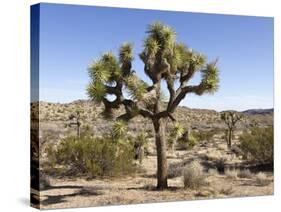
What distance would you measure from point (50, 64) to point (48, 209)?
9.26ft

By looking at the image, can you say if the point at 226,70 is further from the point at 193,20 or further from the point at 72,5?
the point at 72,5

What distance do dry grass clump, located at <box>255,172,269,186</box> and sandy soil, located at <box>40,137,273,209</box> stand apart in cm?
7

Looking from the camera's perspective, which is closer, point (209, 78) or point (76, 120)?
point (76, 120)

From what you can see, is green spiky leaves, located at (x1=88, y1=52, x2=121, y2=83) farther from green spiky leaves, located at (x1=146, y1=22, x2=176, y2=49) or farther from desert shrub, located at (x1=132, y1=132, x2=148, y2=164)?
desert shrub, located at (x1=132, y1=132, x2=148, y2=164)

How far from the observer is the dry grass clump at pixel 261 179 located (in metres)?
18.8

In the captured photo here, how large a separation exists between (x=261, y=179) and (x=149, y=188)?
9.77 feet

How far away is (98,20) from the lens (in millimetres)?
16875

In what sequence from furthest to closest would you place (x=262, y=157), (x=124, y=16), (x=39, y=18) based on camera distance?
(x=262, y=157)
(x=124, y=16)
(x=39, y=18)

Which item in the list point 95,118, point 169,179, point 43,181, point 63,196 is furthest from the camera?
point 169,179

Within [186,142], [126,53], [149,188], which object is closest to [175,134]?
[186,142]

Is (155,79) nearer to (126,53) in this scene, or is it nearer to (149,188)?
(126,53)

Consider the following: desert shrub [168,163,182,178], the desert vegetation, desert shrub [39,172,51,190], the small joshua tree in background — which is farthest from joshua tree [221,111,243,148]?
desert shrub [39,172,51,190]

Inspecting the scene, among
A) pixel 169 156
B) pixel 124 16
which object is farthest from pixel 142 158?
pixel 124 16

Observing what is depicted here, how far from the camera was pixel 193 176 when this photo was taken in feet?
58.4
